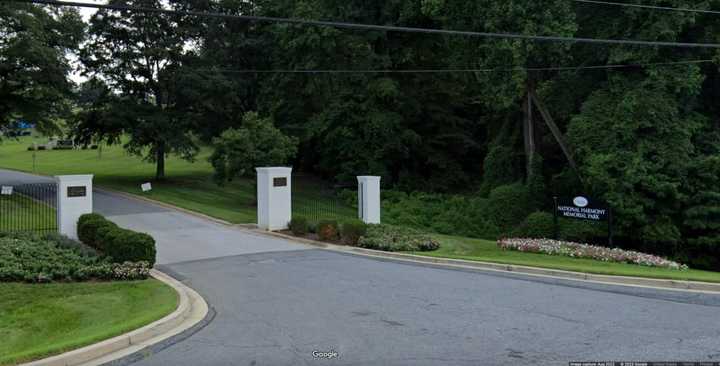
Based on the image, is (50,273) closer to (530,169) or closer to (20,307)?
(20,307)

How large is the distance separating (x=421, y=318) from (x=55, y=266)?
7835 millimetres

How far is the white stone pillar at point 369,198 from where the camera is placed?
21422 mm

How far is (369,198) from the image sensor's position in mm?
21453

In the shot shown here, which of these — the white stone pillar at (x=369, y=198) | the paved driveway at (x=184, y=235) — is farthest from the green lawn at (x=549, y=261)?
the paved driveway at (x=184, y=235)

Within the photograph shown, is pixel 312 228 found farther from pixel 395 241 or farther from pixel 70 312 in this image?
pixel 70 312

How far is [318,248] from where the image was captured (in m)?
17.1

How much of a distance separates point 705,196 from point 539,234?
19.5 feet

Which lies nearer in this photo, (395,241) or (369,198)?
(395,241)

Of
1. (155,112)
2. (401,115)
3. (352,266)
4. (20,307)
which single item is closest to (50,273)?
(20,307)

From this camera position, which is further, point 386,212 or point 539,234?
point 386,212

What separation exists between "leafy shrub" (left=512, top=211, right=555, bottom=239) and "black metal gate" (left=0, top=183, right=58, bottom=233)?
17166 millimetres

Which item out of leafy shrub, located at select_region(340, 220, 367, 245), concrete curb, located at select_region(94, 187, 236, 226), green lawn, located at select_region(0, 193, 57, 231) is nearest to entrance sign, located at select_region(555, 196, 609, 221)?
leafy shrub, located at select_region(340, 220, 367, 245)

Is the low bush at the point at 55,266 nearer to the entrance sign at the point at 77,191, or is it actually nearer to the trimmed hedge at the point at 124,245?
the trimmed hedge at the point at 124,245

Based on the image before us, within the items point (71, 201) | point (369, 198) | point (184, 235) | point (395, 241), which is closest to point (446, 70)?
point (369, 198)
